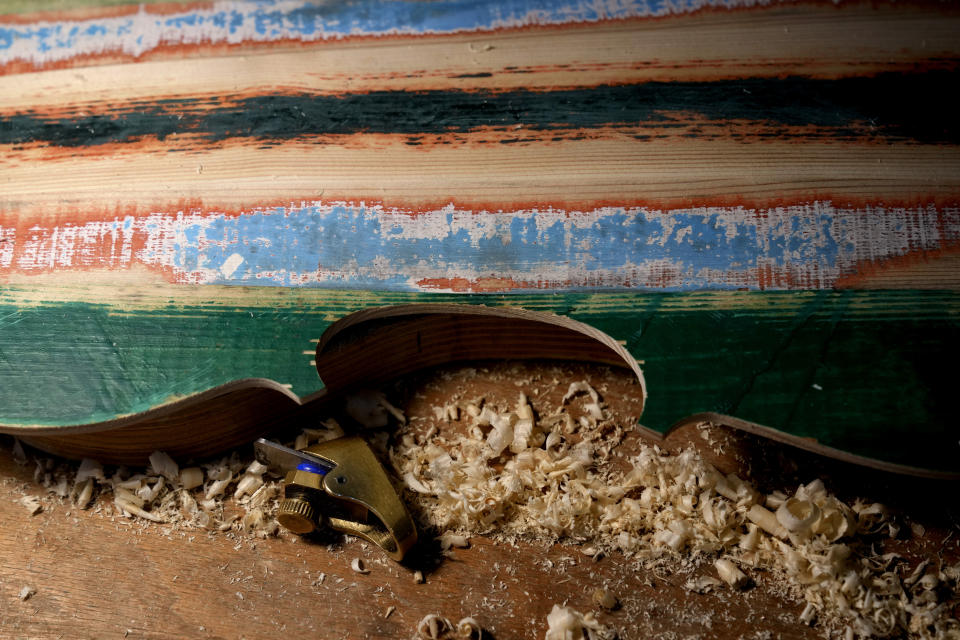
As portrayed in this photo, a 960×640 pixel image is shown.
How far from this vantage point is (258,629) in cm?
132

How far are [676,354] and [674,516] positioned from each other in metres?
0.33

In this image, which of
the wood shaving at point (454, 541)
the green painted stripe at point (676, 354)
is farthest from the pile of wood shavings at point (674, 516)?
the green painted stripe at point (676, 354)

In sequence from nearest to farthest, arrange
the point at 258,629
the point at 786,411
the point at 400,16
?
the point at 786,411, the point at 258,629, the point at 400,16

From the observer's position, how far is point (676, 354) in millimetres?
1272

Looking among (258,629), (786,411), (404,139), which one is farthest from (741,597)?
(404,139)

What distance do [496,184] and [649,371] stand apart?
467 millimetres

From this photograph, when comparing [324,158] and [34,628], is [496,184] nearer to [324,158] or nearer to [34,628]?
[324,158]

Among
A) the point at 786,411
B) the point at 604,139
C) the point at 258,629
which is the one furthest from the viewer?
the point at 604,139

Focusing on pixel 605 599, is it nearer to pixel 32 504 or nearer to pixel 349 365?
pixel 349 365

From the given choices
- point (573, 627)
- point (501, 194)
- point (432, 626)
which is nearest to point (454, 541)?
point (432, 626)

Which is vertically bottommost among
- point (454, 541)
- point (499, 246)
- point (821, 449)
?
point (454, 541)

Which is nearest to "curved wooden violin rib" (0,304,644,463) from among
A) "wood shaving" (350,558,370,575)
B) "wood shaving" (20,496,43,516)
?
"wood shaving" (20,496,43,516)

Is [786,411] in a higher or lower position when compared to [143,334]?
lower

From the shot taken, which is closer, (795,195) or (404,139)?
(795,195)
